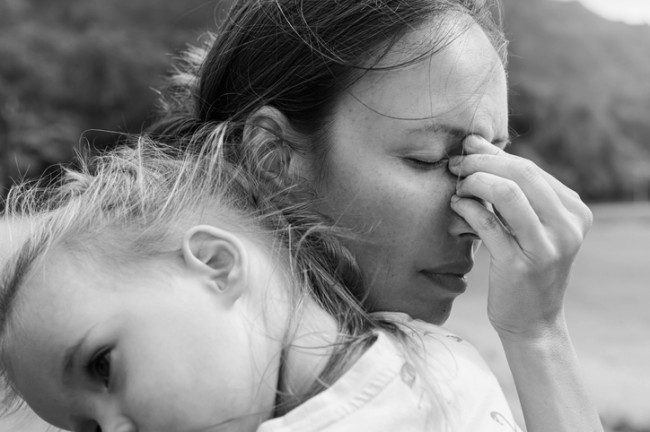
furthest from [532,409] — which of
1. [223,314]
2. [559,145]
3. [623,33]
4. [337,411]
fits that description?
[623,33]

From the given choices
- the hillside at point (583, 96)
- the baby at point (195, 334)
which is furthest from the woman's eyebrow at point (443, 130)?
the hillside at point (583, 96)

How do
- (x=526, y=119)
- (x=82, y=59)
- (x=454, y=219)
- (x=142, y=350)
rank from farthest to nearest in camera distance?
(x=526, y=119) < (x=82, y=59) < (x=454, y=219) < (x=142, y=350)

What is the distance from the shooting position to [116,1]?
27.0 meters

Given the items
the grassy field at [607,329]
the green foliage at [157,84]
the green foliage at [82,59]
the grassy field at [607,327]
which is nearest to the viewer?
the grassy field at [607,329]

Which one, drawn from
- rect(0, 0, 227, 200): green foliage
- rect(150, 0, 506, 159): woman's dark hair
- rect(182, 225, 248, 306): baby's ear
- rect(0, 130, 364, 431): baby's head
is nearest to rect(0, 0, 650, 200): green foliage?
rect(0, 0, 227, 200): green foliage

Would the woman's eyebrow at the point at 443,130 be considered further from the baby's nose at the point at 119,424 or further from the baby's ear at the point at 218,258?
the baby's nose at the point at 119,424

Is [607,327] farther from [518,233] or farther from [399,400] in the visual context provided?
[399,400]

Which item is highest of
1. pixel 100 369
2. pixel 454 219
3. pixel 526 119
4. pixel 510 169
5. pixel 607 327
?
pixel 510 169

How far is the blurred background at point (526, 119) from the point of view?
27.5 ft

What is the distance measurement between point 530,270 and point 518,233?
0.28 feet

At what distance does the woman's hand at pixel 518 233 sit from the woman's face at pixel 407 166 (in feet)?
0.19

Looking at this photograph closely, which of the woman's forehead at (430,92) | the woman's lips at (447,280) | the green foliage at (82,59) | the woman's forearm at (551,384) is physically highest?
the green foliage at (82,59)

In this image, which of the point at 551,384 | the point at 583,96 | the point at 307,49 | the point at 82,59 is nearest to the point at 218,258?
the point at 307,49

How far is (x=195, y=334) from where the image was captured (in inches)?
52.7
